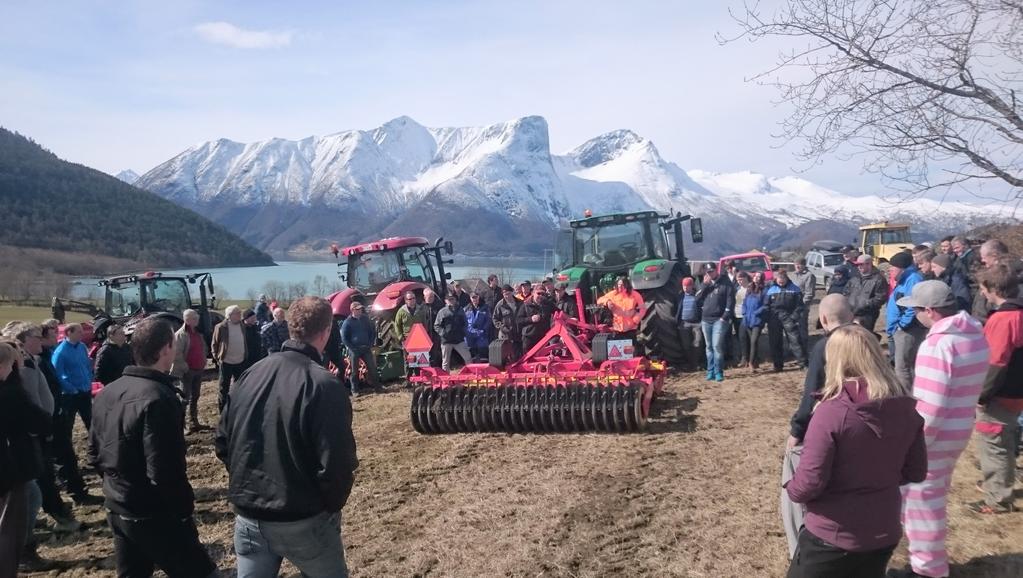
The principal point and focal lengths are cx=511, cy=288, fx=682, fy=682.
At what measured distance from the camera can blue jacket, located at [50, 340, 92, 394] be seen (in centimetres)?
597

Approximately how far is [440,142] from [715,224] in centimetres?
8521

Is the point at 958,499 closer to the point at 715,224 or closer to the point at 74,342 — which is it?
the point at 74,342

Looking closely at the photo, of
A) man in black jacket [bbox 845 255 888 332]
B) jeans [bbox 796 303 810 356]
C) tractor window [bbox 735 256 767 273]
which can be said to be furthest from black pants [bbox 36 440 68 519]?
tractor window [bbox 735 256 767 273]

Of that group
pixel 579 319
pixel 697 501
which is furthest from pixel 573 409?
pixel 579 319

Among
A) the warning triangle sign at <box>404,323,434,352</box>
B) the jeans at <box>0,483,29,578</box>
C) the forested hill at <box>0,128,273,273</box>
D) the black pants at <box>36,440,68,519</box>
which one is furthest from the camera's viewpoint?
the forested hill at <box>0,128,273,273</box>

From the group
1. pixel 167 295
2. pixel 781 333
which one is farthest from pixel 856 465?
pixel 167 295

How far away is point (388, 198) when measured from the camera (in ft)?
506

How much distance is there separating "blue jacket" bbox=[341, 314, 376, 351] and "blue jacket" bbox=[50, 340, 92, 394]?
352 centimetres

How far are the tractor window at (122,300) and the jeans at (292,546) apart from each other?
36.7ft

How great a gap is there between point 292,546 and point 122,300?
11549 mm

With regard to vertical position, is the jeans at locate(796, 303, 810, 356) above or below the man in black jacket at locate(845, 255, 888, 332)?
below

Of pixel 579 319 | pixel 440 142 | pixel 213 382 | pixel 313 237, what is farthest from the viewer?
pixel 440 142

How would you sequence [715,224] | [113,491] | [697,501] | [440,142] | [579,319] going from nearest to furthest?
[113,491], [697,501], [579,319], [715,224], [440,142]

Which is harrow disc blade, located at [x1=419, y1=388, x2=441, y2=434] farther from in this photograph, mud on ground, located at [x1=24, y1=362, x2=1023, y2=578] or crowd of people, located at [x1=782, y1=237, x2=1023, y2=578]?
crowd of people, located at [x1=782, y1=237, x2=1023, y2=578]
